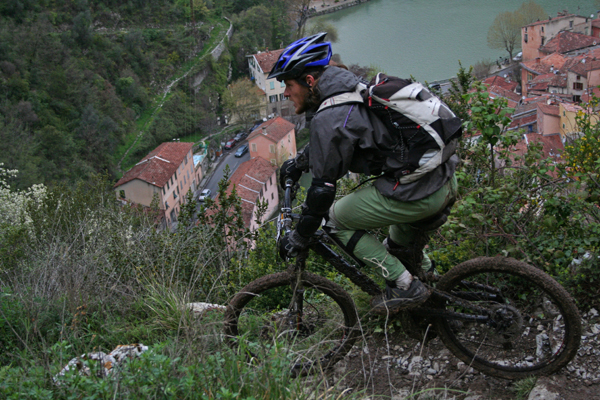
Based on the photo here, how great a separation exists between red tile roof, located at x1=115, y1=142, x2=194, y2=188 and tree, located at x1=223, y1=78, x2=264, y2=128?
32.3 feet

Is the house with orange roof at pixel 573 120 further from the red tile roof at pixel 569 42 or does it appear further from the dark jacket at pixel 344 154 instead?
the red tile roof at pixel 569 42

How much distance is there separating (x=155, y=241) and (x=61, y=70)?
34.7 m

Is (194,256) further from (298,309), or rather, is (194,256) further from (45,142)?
(45,142)

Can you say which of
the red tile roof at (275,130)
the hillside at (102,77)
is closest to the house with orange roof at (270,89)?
the hillside at (102,77)

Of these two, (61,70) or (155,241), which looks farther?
(61,70)

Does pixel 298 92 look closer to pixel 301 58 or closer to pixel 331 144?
pixel 301 58

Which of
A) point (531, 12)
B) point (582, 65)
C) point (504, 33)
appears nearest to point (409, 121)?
point (582, 65)

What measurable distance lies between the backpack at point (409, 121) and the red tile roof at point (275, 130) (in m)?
30.6

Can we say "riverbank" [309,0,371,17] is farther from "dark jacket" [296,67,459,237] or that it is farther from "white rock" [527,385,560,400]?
"white rock" [527,385,560,400]

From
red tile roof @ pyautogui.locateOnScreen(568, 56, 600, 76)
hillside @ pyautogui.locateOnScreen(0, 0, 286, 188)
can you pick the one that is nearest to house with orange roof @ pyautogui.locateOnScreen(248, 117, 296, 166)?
hillside @ pyautogui.locateOnScreen(0, 0, 286, 188)

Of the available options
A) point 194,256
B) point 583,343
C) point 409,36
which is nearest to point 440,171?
point 583,343

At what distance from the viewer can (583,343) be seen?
318cm

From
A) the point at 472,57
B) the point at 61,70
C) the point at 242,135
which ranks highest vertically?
the point at 61,70

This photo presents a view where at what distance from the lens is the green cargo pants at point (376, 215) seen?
2773 mm
